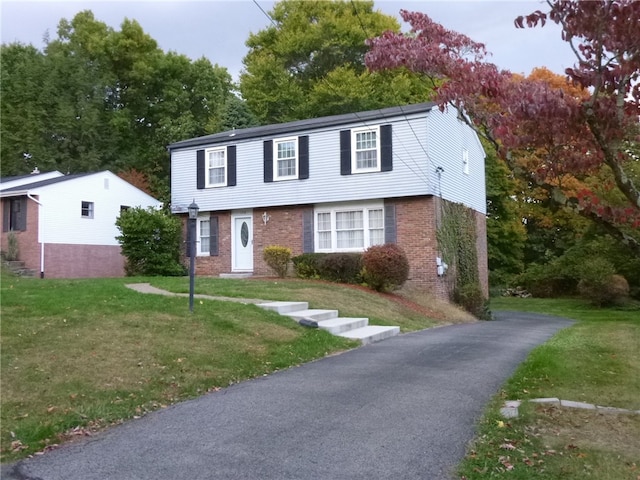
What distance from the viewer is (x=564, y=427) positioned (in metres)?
5.46

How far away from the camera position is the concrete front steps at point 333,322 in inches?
418

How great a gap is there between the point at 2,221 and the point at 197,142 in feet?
25.8

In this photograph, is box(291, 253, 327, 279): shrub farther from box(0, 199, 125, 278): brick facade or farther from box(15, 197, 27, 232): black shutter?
box(15, 197, 27, 232): black shutter

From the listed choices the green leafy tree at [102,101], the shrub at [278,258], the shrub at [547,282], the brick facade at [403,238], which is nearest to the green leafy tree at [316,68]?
the green leafy tree at [102,101]

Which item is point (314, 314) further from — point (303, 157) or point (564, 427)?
point (303, 157)

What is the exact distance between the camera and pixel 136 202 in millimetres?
25328

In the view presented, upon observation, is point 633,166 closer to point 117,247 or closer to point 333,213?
point 333,213

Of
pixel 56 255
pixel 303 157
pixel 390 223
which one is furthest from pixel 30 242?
→ pixel 390 223

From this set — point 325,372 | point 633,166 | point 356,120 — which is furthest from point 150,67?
point 325,372

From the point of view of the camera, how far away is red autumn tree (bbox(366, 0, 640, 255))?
13.9 feet

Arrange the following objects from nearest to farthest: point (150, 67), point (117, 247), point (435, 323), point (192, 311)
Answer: point (192, 311) < point (435, 323) < point (117, 247) < point (150, 67)

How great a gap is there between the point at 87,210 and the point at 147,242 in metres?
4.22

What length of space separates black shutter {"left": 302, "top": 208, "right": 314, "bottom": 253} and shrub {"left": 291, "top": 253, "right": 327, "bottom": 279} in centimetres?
114

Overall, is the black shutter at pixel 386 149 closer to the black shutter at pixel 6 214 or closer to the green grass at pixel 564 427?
the green grass at pixel 564 427
